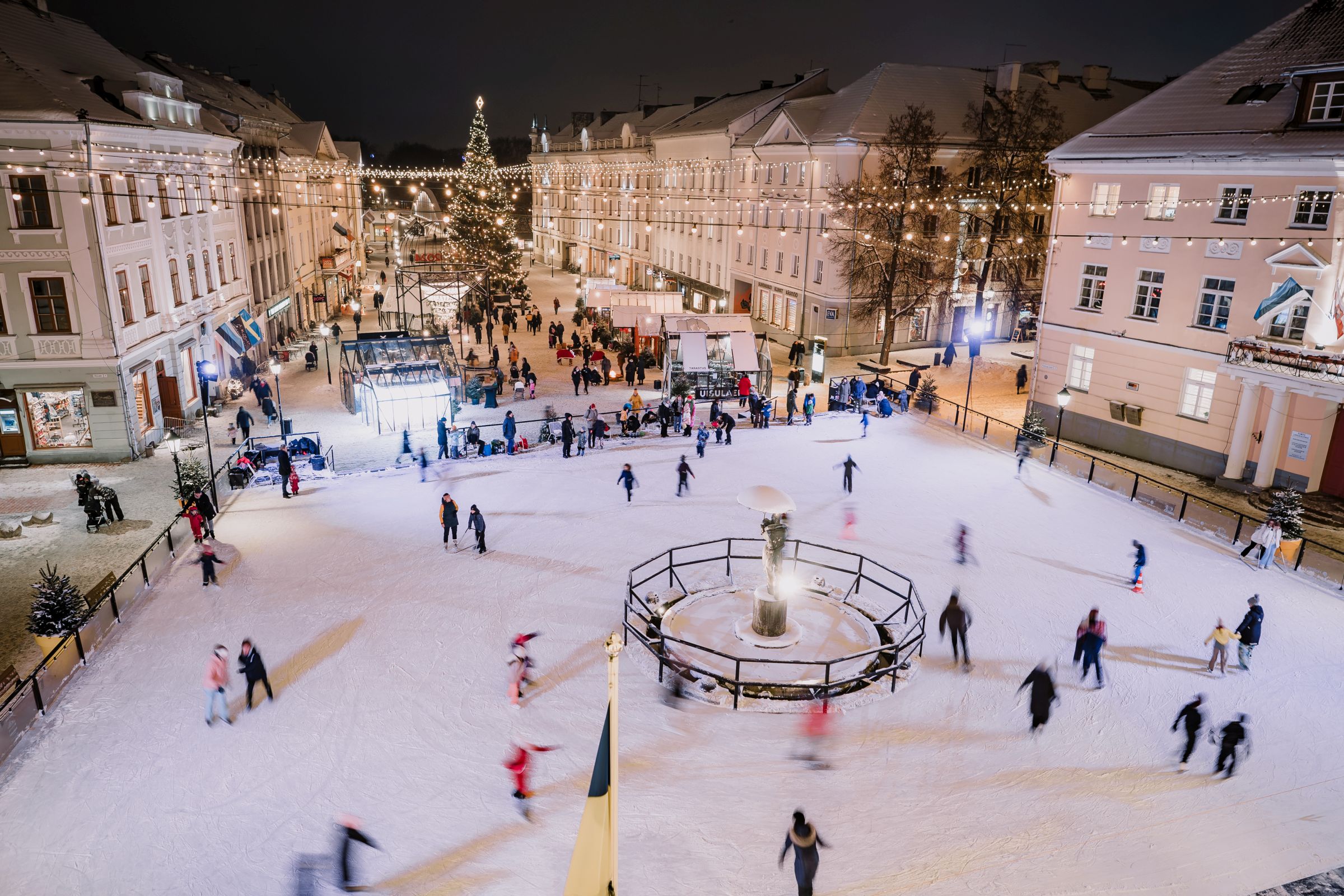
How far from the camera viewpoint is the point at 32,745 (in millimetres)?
10141

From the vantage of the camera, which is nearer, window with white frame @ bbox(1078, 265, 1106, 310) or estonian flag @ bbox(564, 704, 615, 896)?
estonian flag @ bbox(564, 704, 615, 896)

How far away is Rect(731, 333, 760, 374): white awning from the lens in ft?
90.6

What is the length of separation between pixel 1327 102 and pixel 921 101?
18267mm

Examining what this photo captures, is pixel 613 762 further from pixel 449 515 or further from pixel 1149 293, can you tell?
pixel 1149 293

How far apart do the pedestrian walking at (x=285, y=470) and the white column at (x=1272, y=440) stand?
77.8 ft

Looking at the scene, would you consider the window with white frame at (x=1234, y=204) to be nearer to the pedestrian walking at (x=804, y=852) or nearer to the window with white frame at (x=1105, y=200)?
the window with white frame at (x=1105, y=200)

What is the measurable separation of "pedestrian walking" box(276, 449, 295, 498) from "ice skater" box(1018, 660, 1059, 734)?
16249 mm

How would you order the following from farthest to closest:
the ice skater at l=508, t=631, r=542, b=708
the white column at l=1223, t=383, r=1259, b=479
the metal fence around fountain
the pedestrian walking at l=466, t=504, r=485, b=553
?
the white column at l=1223, t=383, r=1259, b=479, the pedestrian walking at l=466, t=504, r=485, b=553, the metal fence around fountain, the ice skater at l=508, t=631, r=542, b=708

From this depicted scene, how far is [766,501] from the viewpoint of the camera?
39.7 feet

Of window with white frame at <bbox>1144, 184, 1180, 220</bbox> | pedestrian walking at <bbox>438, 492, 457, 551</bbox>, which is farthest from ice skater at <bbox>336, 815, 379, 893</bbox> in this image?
window with white frame at <bbox>1144, 184, 1180, 220</bbox>

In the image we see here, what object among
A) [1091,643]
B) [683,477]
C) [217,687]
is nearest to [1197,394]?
[1091,643]

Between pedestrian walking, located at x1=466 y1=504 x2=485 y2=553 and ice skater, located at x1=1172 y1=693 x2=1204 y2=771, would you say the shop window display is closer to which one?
pedestrian walking, located at x1=466 y1=504 x2=485 y2=553

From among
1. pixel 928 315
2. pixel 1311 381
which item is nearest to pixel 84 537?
pixel 1311 381

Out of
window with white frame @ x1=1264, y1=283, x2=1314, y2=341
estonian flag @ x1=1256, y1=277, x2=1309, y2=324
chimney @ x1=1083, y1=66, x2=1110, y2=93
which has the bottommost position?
window with white frame @ x1=1264, y1=283, x2=1314, y2=341
